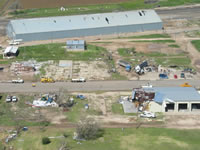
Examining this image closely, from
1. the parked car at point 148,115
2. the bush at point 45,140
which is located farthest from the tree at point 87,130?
the parked car at point 148,115

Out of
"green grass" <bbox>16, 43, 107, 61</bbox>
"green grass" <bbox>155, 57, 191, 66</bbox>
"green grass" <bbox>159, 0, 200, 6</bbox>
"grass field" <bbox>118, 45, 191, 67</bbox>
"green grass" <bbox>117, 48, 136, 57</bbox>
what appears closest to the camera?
"green grass" <bbox>155, 57, 191, 66</bbox>

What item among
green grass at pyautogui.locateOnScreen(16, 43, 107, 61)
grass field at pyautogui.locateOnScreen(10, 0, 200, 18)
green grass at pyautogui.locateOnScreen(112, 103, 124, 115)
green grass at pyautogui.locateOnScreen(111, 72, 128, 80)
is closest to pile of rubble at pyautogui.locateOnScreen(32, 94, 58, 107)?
green grass at pyautogui.locateOnScreen(112, 103, 124, 115)

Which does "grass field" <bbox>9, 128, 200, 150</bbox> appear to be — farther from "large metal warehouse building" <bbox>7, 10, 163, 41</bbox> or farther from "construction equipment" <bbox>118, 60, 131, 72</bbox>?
"large metal warehouse building" <bbox>7, 10, 163, 41</bbox>

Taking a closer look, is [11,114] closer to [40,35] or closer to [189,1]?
[40,35]

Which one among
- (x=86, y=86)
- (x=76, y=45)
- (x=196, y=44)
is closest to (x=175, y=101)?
(x=86, y=86)

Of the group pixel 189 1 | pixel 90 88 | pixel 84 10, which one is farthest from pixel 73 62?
pixel 189 1

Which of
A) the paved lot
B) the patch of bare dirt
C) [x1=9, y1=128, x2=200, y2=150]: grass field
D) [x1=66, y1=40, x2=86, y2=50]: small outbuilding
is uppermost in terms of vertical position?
the patch of bare dirt

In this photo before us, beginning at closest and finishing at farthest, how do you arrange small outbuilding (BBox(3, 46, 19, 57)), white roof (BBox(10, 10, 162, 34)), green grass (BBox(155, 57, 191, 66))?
green grass (BBox(155, 57, 191, 66)) → small outbuilding (BBox(3, 46, 19, 57)) → white roof (BBox(10, 10, 162, 34))

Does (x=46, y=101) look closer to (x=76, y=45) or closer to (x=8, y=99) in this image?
(x=8, y=99)
